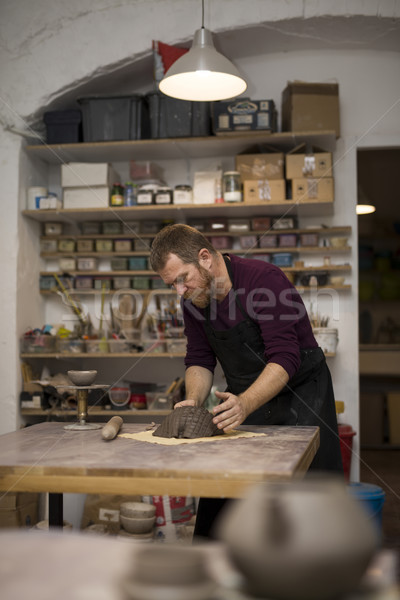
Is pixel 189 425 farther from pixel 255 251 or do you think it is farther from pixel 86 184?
pixel 86 184

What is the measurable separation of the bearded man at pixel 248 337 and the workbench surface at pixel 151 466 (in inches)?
16.2

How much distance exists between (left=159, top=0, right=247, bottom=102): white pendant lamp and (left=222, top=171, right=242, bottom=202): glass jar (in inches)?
43.5

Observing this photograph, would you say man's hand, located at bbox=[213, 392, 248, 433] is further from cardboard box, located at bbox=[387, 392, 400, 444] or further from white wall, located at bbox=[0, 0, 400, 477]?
cardboard box, located at bbox=[387, 392, 400, 444]

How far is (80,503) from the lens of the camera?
4.30 metres

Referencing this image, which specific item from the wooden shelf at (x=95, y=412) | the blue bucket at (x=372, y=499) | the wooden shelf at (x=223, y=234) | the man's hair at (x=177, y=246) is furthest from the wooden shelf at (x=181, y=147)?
the blue bucket at (x=372, y=499)

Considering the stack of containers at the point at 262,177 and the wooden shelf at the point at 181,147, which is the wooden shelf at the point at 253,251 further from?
the wooden shelf at the point at 181,147

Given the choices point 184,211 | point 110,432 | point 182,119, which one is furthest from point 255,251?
point 110,432

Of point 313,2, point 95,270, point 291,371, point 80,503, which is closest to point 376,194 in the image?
point 313,2

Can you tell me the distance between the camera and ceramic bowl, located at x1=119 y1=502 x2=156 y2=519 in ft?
12.2

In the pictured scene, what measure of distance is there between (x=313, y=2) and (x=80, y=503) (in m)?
3.90

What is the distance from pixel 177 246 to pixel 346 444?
2.61 m

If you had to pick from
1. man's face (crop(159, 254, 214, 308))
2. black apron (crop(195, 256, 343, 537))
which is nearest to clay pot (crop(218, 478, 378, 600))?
man's face (crop(159, 254, 214, 308))

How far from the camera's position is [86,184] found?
477 cm

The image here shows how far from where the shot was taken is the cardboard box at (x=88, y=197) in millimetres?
4742
